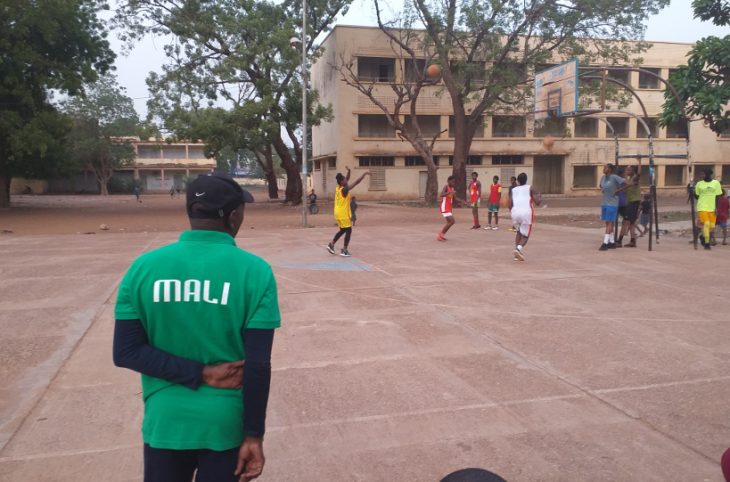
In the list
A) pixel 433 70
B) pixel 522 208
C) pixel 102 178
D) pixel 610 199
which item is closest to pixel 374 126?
pixel 433 70

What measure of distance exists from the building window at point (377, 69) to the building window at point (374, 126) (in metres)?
2.66

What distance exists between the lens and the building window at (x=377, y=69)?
39656 mm

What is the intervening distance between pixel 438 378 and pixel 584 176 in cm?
4425

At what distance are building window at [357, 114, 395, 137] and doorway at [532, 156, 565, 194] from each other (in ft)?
40.8

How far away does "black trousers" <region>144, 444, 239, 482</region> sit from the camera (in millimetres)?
1976

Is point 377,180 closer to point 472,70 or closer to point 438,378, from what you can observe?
point 472,70

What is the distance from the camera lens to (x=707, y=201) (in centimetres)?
1188

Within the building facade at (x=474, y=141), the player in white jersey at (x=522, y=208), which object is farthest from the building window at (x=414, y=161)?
the player in white jersey at (x=522, y=208)

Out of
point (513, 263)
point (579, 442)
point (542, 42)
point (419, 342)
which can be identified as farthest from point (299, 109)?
point (579, 442)

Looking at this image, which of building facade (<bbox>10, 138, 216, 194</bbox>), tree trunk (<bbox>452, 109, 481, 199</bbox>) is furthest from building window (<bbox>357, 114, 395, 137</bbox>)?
building facade (<bbox>10, 138, 216, 194</bbox>)

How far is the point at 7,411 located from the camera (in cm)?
417

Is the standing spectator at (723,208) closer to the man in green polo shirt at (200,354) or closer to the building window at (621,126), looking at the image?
the man in green polo shirt at (200,354)

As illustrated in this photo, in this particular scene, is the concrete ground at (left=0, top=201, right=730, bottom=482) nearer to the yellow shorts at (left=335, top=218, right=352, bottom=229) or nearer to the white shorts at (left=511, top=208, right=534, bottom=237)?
the white shorts at (left=511, top=208, right=534, bottom=237)

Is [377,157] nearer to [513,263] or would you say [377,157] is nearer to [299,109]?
[299,109]
